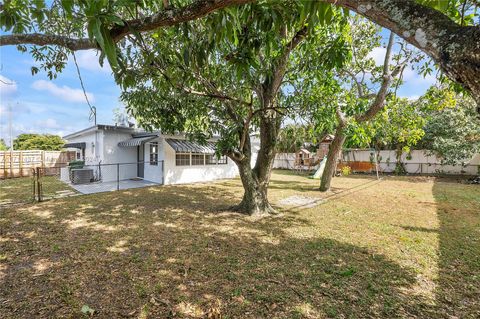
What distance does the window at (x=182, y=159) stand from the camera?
13.7 metres

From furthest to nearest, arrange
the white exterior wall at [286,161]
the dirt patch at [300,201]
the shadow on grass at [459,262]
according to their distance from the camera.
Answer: the white exterior wall at [286,161] < the dirt patch at [300,201] < the shadow on grass at [459,262]

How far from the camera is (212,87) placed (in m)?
5.59

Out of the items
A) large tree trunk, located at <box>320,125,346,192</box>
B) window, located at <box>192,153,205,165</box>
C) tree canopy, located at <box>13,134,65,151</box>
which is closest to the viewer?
large tree trunk, located at <box>320,125,346,192</box>

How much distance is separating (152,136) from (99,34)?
12394 mm

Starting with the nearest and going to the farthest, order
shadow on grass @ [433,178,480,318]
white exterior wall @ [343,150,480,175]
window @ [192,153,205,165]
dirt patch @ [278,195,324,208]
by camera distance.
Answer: shadow on grass @ [433,178,480,318] → dirt patch @ [278,195,324,208] → window @ [192,153,205,165] → white exterior wall @ [343,150,480,175]

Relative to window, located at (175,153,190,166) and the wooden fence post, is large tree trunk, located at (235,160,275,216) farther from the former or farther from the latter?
the wooden fence post

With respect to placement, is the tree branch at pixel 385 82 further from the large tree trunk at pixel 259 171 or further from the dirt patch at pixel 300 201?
the large tree trunk at pixel 259 171

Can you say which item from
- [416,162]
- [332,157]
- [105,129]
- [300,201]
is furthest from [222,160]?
[416,162]

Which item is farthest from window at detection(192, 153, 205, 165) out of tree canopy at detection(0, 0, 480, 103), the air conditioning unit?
tree canopy at detection(0, 0, 480, 103)

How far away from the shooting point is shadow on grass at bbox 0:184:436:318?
9.38 feet

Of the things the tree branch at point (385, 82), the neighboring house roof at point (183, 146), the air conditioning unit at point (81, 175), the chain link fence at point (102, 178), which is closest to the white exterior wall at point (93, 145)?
the chain link fence at point (102, 178)

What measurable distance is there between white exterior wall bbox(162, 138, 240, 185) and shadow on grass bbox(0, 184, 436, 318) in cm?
693

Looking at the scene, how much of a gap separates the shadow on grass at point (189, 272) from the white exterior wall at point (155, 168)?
22.4 feet

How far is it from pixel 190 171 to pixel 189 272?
10.9m
